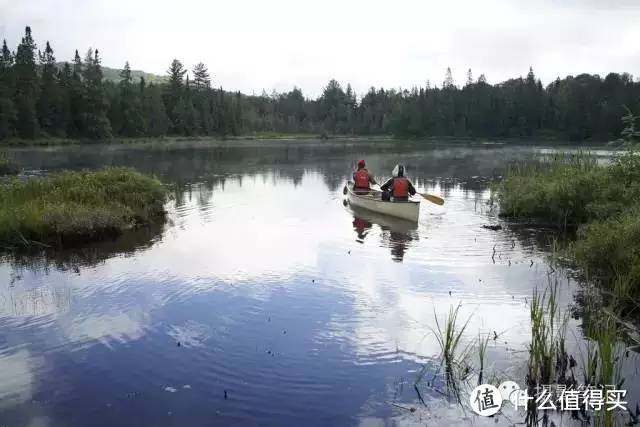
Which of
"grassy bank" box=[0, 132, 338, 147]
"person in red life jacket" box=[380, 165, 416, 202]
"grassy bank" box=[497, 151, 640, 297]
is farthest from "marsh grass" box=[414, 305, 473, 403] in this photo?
"grassy bank" box=[0, 132, 338, 147]

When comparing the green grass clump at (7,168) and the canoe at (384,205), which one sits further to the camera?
the green grass clump at (7,168)

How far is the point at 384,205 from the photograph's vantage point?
1997 cm

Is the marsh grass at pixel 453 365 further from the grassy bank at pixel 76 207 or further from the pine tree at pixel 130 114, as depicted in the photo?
the pine tree at pixel 130 114

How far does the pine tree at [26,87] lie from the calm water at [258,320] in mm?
66503

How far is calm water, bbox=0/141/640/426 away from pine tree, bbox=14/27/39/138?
66.5 m

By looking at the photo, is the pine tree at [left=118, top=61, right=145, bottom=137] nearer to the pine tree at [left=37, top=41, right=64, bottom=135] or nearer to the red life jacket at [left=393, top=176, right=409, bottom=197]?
the pine tree at [left=37, top=41, right=64, bottom=135]

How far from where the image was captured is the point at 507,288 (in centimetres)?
1153

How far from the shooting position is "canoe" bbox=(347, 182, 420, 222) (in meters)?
18.9

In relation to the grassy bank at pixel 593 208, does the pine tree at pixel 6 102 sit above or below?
above

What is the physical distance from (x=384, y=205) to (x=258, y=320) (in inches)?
436

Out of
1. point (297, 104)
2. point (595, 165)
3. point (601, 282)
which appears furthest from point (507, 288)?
point (297, 104)

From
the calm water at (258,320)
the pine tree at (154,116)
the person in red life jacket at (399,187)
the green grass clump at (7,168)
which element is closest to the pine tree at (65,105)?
the pine tree at (154,116)

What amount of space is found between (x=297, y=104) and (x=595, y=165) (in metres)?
150

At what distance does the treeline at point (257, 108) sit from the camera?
81.8 m
